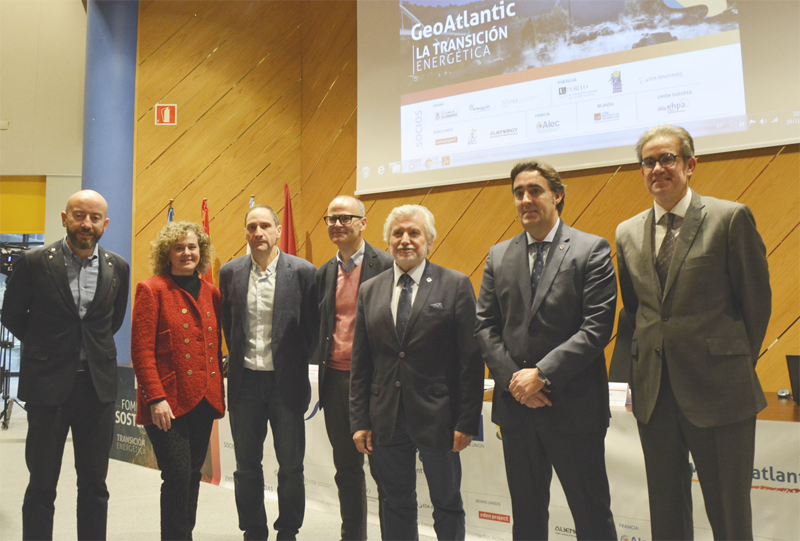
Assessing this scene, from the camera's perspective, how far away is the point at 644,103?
3.83 metres

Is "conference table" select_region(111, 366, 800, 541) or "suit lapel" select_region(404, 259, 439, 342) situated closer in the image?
"suit lapel" select_region(404, 259, 439, 342)

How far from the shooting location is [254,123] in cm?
572

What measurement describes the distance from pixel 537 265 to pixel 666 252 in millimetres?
407

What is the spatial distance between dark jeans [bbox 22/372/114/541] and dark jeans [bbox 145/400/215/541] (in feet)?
0.74

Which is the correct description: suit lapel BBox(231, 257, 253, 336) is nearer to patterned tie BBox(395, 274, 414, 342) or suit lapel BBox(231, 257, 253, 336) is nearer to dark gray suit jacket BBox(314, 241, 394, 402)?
dark gray suit jacket BBox(314, 241, 394, 402)

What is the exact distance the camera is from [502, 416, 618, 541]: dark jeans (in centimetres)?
182

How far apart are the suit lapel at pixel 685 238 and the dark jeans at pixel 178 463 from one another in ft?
6.05

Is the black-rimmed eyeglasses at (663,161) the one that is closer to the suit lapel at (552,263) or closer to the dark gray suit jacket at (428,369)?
the suit lapel at (552,263)

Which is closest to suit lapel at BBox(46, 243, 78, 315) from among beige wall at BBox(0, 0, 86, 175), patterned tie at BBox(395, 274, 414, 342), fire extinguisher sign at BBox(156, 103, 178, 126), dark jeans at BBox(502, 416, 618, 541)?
patterned tie at BBox(395, 274, 414, 342)

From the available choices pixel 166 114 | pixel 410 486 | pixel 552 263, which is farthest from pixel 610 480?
pixel 166 114

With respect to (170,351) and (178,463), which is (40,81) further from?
(178,463)

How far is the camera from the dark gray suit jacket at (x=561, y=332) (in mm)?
1817

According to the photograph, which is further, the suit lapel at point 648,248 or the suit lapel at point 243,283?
the suit lapel at point 243,283

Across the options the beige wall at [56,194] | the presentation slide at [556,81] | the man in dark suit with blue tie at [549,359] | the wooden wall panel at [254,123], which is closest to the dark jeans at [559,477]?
the man in dark suit with blue tie at [549,359]
